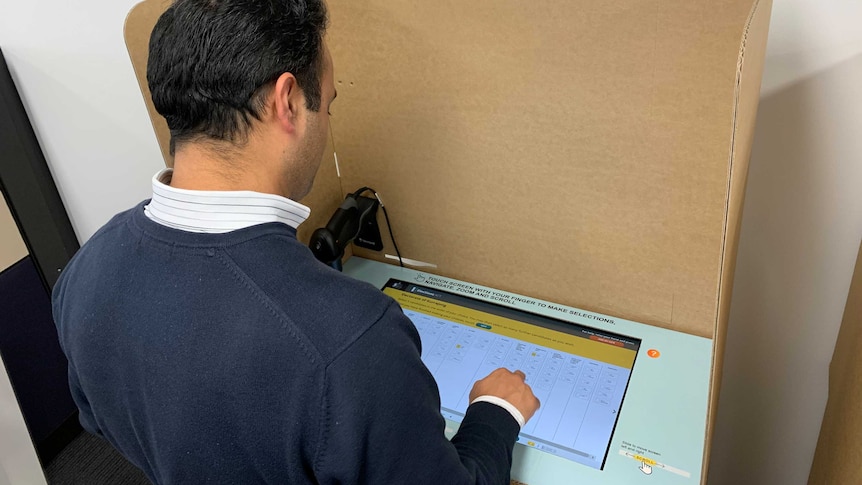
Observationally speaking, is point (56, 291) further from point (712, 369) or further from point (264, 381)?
point (712, 369)

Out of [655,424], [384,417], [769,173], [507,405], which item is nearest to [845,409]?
[655,424]

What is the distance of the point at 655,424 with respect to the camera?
96cm

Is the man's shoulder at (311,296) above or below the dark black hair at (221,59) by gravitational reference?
below

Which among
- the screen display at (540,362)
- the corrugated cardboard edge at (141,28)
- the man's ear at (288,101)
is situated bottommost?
the screen display at (540,362)

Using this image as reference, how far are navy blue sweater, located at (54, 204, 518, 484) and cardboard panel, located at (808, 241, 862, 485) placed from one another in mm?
526

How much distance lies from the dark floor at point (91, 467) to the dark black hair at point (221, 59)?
1.50 meters

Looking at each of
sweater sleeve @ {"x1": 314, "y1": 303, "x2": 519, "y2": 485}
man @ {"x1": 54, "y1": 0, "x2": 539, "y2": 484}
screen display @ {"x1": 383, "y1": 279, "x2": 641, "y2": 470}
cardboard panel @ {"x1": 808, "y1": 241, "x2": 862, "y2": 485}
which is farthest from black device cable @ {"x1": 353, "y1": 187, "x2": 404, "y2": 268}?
cardboard panel @ {"x1": 808, "y1": 241, "x2": 862, "y2": 485}

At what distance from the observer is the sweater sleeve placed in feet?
2.11

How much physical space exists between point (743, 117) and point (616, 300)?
43 centimetres

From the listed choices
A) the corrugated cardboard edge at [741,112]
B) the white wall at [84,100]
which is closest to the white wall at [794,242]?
the corrugated cardboard edge at [741,112]

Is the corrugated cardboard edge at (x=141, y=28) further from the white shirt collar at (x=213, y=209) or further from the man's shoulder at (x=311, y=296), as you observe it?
the man's shoulder at (x=311, y=296)

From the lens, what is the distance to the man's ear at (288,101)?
0.73m

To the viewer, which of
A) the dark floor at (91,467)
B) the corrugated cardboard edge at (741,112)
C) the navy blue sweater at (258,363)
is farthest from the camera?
the dark floor at (91,467)

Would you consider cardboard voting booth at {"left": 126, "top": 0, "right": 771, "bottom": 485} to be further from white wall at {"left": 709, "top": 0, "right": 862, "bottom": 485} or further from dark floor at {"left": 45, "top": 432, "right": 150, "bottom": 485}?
dark floor at {"left": 45, "top": 432, "right": 150, "bottom": 485}
